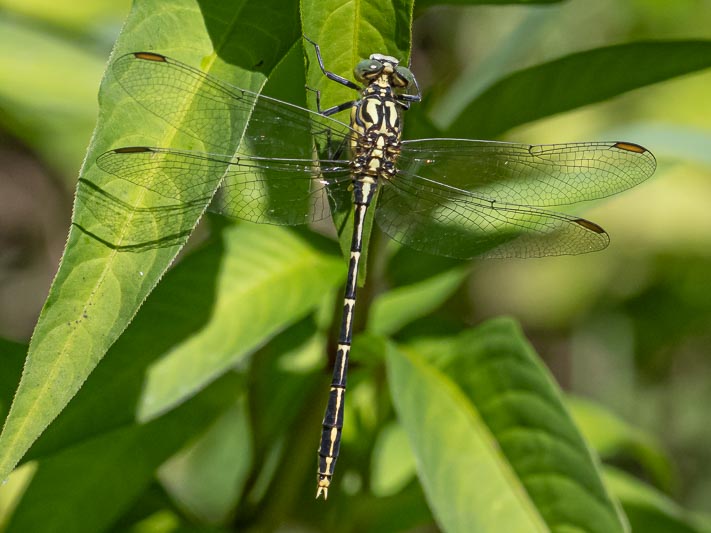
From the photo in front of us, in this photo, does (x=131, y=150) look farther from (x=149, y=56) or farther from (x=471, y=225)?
(x=471, y=225)

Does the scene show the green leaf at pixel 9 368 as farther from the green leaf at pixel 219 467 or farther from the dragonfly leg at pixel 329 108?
the green leaf at pixel 219 467

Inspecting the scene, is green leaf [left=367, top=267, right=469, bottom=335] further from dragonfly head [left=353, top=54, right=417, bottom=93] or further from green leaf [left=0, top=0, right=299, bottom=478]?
green leaf [left=0, top=0, right=299, bottom=478]

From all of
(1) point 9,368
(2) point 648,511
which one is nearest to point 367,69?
(1) point 9,368

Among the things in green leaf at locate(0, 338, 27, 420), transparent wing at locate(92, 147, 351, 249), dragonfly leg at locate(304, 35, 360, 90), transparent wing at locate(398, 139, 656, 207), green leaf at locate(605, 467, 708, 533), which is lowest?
green leaf at locate(605, 467, 708, 533)

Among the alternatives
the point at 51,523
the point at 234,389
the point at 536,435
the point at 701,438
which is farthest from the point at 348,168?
the point at 701,438

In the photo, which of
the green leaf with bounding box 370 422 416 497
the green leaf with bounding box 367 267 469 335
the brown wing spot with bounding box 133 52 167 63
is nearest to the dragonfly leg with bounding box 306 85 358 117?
the brown wing spot with bounding box 133 52 167 63

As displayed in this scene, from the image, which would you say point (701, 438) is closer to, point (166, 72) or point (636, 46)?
point (636, 46)
